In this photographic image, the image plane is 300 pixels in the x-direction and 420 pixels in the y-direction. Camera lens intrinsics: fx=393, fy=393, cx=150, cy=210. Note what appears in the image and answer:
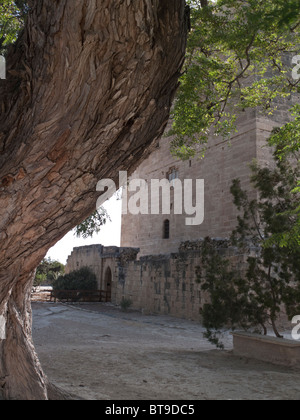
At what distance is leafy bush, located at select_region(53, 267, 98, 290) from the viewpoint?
2033cm

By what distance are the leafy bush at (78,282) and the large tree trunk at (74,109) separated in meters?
17.8

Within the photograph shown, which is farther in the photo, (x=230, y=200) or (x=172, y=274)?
(x=230, y=200)

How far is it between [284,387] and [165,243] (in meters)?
16.3

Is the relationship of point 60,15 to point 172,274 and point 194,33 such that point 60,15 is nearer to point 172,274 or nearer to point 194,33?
point 194,33

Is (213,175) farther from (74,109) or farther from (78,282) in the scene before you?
(74,109)

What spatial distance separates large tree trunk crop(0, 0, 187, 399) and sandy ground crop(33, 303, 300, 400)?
259cm

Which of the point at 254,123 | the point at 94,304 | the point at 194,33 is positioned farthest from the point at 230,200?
the point at 194,33

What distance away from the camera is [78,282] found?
811 inches

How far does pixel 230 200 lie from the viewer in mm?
17219
